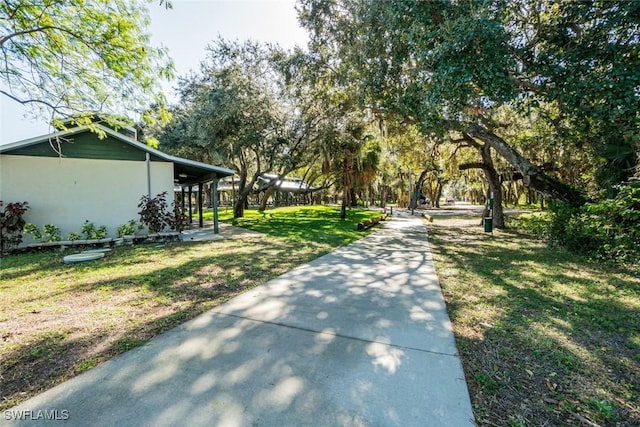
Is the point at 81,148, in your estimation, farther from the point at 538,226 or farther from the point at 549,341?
the point at 538,226

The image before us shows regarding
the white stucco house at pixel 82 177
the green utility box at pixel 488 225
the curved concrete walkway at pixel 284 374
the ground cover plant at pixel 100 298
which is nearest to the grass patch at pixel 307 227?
the ground cover plant at pixel 100 298

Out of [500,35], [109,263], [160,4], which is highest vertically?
[160,4]

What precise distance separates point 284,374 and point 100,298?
356 cm

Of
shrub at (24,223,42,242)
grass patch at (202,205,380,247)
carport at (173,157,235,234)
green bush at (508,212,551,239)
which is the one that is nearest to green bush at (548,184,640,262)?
green bush at (508,212,551,239)

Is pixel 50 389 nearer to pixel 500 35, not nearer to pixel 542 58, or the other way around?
pixel 500 35

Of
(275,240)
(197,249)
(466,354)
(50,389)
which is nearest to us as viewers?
(50,389)

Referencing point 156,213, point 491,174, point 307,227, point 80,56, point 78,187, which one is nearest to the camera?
point 80,56

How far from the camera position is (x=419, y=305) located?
4.20 m

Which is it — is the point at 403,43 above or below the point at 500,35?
above

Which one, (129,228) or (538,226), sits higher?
(538,226)

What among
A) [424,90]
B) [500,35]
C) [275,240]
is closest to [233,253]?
[275,240]

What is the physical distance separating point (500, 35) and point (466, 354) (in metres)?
4.89

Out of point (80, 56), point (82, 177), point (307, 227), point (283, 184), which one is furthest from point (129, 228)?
point (283, 184)

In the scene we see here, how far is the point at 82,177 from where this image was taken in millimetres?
9305
